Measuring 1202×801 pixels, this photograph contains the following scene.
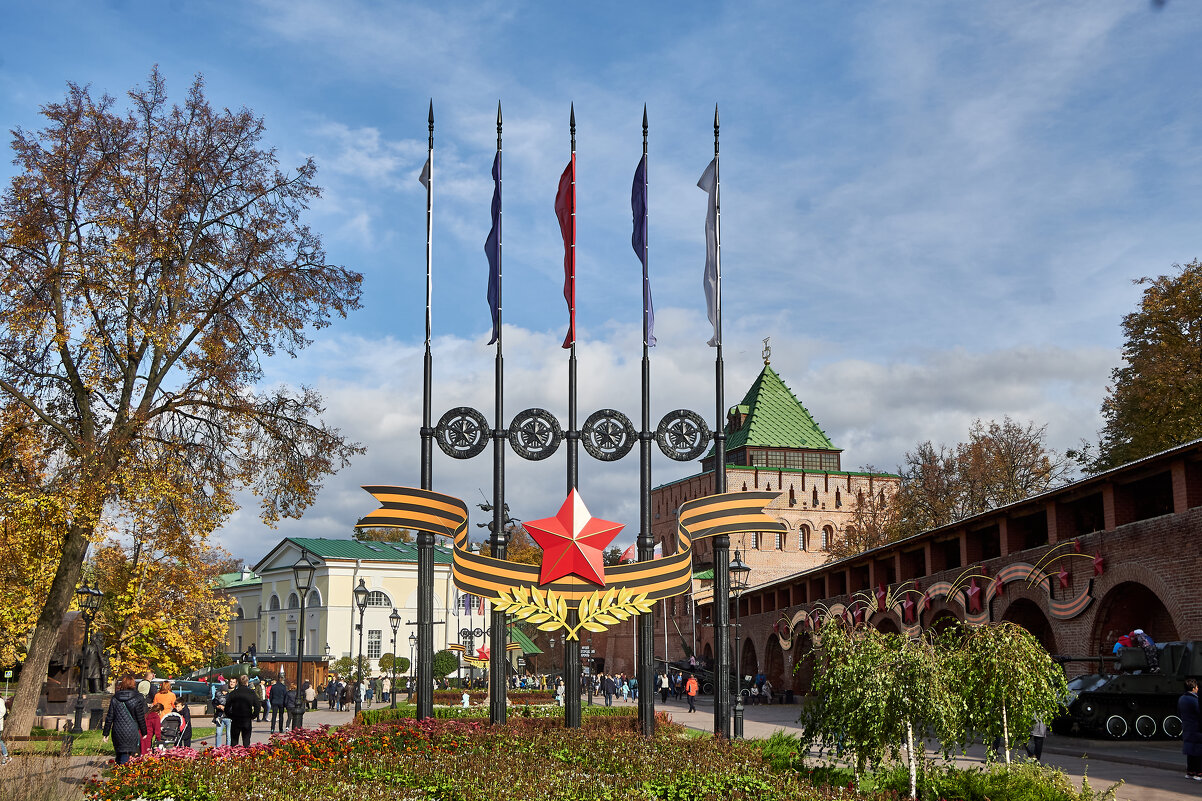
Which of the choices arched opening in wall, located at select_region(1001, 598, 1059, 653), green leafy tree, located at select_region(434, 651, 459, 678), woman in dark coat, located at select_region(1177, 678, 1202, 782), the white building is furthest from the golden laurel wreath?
the white building

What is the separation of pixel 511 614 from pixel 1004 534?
1633 centimetres

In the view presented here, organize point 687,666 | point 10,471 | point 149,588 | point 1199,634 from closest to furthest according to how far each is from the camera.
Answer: point 1199,634 → point 10,471 → point 149,588 → point 687,666

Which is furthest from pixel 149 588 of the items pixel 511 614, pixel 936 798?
pixel 936 798

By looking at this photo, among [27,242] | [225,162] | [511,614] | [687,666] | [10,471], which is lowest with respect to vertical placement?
[687,666]

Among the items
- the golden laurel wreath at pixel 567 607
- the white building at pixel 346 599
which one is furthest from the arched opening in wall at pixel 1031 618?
the white building at pixel 346 599

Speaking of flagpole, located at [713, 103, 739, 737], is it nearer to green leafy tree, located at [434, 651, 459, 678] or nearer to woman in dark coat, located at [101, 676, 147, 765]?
woman in dark coat, located at [101, 676, 147, 765]

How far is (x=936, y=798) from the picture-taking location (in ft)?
38.7

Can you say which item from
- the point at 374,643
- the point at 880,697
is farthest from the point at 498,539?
the point at 374,643

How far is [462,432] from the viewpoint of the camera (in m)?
19.0

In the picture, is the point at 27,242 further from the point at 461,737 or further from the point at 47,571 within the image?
the point at 461,737

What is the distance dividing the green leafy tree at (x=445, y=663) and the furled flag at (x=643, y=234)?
4047 centimetres

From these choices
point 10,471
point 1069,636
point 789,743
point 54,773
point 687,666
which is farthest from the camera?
point 687,666

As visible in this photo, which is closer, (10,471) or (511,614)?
(511,614)

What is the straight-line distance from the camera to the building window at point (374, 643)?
69.0 metres
